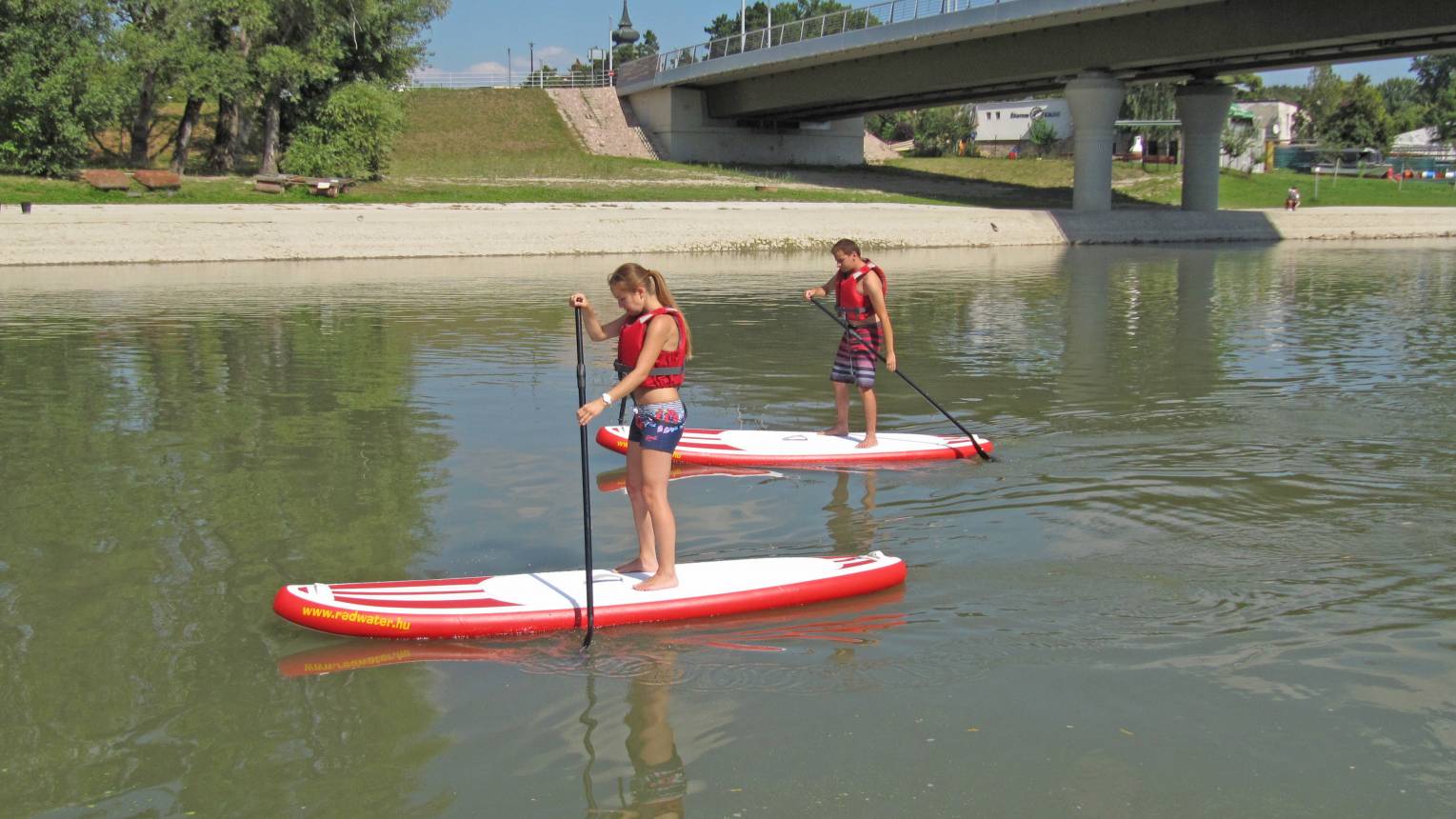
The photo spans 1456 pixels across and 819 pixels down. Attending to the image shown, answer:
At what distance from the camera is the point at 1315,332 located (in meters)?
18.5

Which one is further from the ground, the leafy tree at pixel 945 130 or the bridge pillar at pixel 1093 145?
the leafy tree at pixel 945 130

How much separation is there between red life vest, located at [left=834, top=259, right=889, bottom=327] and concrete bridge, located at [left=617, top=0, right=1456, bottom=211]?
32.7m

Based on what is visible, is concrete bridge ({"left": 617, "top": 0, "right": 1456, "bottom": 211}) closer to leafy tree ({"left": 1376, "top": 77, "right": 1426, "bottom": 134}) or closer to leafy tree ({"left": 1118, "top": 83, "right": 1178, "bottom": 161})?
leafy tree ({"left": 1118, "top": 83, "right": 1178, "bottom": 161})

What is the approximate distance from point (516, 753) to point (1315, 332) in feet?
53.5

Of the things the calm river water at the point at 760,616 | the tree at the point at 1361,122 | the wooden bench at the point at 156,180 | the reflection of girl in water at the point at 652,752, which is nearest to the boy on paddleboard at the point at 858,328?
the calm river water at the point at 760,616

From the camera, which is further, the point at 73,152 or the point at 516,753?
the point at 73,152

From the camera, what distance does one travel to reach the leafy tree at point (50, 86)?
1442 inches

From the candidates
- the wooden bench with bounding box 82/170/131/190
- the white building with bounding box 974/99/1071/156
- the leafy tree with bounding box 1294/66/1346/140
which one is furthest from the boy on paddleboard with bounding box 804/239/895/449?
the leafy tree with bounding box 1294/66/1346/140

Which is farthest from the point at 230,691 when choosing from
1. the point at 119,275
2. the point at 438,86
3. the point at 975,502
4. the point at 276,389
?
the point at 438,86

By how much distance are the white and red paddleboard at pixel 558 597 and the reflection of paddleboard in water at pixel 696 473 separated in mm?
2700

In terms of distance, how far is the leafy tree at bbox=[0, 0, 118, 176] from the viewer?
36.6 meters

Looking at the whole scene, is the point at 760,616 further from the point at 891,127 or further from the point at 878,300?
the point at 891,127

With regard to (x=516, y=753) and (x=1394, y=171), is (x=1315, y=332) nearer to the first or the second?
(x=516, y=753)

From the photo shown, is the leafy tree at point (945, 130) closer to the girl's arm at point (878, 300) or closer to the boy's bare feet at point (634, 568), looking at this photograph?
the girl's arm at point (878, 300)
